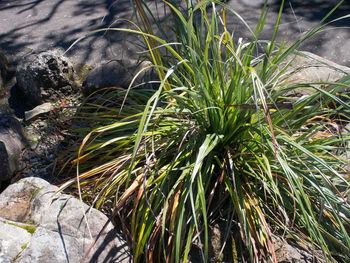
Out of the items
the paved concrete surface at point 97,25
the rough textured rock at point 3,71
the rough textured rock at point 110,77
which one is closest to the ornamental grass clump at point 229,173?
the rough textured rock at point 110,77

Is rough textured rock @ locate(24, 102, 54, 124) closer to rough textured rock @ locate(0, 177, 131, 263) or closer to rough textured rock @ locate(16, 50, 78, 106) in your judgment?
rough textured rock @ locate(16, 50, 78, 106)

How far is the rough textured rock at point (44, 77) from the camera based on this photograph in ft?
10.2

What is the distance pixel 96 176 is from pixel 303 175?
1318 millimetres

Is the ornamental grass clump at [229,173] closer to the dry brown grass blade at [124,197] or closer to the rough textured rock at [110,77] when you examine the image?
the dry brown grass blade at [124,197]

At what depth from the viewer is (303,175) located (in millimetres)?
1931

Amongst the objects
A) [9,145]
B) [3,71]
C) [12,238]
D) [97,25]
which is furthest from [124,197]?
[97,25]

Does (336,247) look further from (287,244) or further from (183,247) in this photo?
(183,247)

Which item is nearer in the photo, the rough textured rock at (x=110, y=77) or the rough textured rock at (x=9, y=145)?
the rough textured rock at (x=9, y=145)

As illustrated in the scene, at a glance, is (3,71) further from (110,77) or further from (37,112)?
(110,77)

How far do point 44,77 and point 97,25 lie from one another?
4.46 feet

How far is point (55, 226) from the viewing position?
1746mm

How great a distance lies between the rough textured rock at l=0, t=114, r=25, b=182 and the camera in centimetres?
240

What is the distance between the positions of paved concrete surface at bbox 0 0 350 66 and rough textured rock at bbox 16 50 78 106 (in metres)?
0.51

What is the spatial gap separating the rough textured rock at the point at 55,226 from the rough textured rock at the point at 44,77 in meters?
1.35
